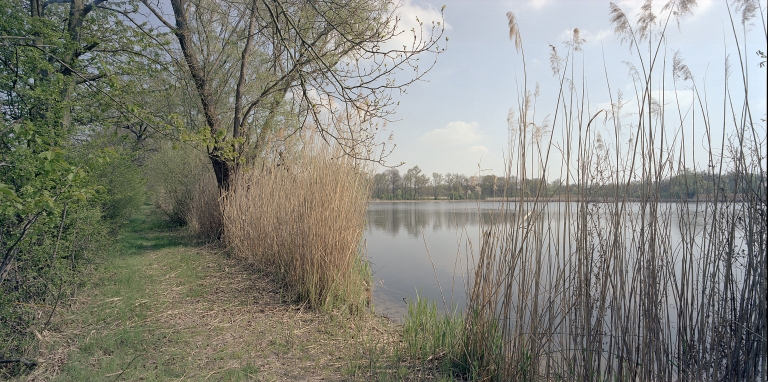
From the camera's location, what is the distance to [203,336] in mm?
3557

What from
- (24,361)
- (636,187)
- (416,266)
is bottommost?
(416,266)

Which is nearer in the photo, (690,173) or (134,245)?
(690,173)

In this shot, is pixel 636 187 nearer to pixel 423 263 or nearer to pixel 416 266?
pixel 416 266

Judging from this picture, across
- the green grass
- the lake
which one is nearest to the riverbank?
the green grass

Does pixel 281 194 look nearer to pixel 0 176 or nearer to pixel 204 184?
pixel 0 176

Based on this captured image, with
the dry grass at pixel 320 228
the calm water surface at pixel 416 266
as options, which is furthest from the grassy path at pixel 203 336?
the calm water surface at pixel 416 266

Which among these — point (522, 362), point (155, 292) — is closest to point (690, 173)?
point (522, 362)

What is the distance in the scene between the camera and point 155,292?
15.9 ft

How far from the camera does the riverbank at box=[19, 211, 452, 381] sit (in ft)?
9.35

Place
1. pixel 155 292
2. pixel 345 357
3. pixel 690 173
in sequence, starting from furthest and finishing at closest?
pixel 155 292 → pixel 345 357 → pixel 690 173

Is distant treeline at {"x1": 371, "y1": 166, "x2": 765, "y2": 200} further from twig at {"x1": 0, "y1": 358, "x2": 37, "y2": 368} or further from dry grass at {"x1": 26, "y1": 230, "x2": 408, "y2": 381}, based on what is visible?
twig at {"x1": 0, "y1": 358, "x2": 37, "y2": 368}

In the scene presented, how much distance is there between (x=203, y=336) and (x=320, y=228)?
1.52 metres

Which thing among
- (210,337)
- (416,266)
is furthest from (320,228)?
(416,266)

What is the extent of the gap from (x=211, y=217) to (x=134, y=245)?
1799 millimetres
